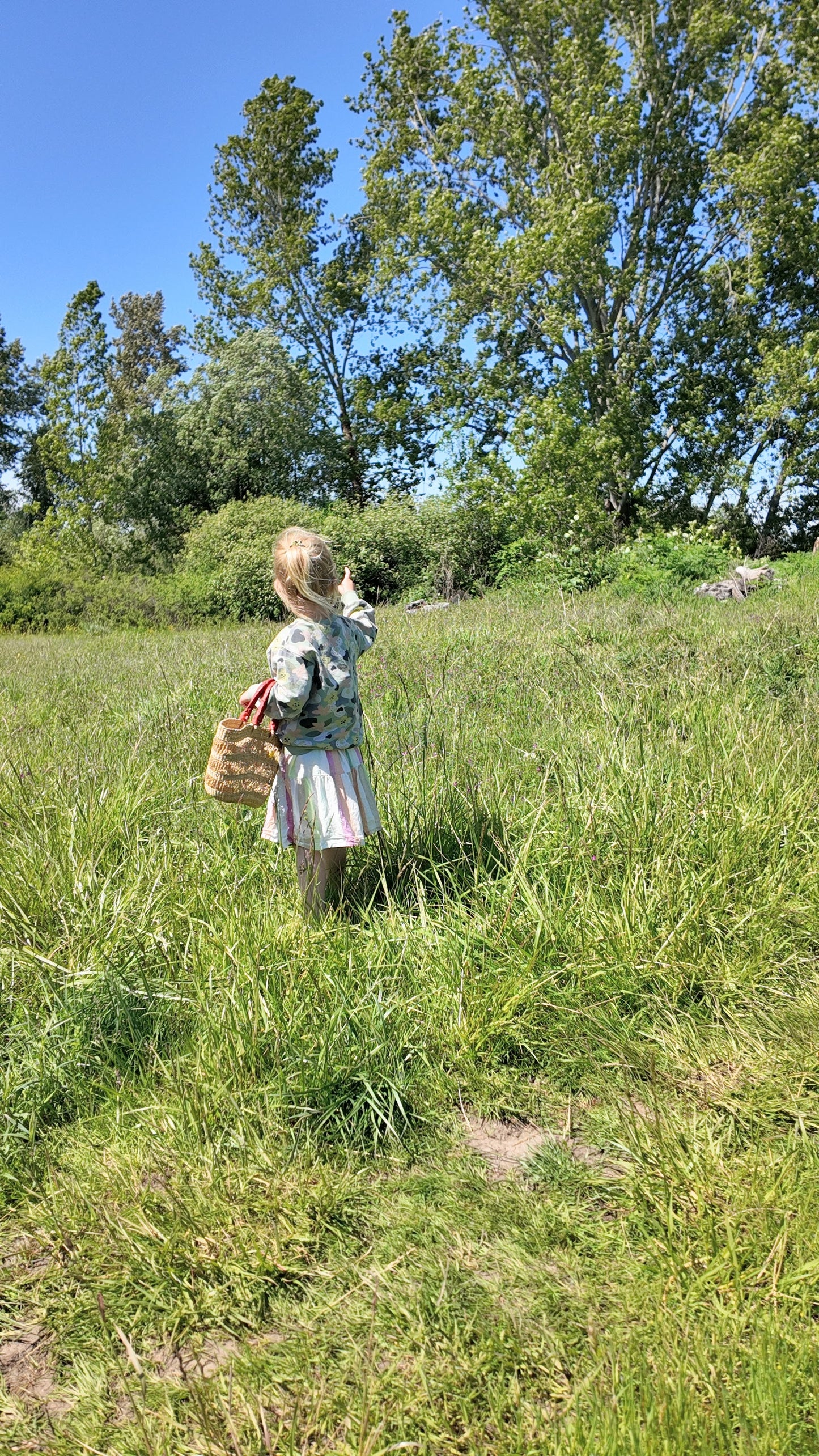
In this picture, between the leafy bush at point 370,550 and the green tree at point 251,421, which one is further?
the green tree at point 251,421

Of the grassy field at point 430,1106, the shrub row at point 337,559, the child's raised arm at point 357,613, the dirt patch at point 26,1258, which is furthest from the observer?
the shrub row at point 337,559

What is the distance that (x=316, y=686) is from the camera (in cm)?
335

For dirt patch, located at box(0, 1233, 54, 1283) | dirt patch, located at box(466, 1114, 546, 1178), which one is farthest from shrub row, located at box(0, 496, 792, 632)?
dirt patch, located at box(0, 1233, 54, 1283)

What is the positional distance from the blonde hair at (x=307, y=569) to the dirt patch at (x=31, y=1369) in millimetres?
2379

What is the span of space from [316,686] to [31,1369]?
2166 mm

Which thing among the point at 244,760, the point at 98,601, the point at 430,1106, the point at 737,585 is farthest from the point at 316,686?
the point at 98,601

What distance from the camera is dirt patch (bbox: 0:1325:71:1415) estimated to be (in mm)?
1808

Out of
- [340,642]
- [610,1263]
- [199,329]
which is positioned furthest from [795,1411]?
[199,329]

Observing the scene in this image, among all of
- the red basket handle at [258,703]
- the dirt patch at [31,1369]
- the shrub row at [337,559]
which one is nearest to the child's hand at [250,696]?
the red basket handle at [258,703]

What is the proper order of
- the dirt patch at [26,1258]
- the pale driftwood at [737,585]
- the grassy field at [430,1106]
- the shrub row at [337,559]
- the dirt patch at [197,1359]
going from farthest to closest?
the shrub row at [337,559]
the pale driftwood at [737,585]
the dirt patch at [26,1258]
the dirt patch at [197,1359]
the grassy field at [430,1106]

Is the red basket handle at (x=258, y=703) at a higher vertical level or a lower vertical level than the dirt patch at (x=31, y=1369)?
higher

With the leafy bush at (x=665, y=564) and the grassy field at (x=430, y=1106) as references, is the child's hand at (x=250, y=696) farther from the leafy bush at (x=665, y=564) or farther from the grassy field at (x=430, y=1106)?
the leafy bush at (x=665, y=564)

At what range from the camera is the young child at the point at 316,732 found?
3299mm

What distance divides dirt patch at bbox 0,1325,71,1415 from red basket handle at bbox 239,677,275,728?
6.14 ft
